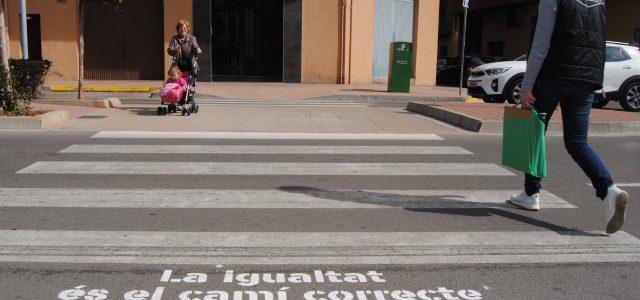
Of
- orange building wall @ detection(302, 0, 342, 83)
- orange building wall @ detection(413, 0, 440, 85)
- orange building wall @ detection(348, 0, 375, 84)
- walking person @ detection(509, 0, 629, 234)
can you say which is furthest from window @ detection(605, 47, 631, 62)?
walking person @ detection(509, 0, 629, 234)

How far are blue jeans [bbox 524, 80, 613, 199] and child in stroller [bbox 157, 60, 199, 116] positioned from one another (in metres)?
8.19

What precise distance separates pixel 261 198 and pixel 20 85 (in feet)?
20.9

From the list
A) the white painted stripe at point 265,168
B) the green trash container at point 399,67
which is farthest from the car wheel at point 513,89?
the white painted stripe at point 265,168

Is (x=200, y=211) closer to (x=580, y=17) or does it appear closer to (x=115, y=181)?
(x=115, y=181)

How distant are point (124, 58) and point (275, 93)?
713cm

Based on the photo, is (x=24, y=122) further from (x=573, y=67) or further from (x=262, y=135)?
(x=573, y=67)

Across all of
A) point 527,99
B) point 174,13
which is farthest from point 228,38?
point 527,99

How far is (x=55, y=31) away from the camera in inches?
898

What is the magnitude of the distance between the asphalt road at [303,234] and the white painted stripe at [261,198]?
0.02m

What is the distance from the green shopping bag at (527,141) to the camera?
16.6 ft

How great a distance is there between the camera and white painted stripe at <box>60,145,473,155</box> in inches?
328

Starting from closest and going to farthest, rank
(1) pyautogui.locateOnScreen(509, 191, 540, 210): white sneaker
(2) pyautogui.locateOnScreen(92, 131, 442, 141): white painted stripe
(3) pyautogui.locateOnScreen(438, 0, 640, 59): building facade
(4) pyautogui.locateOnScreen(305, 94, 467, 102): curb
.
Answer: (1) pyautogui.locateOnScreen(509, 191, 540, 210): white sneaker
(2) pyautogui.locateOnScreen(92, 131, 442, 141): white painted stripe
(4) pyautogui.locateOnScreen(305, 94, 467, 102): curb
(3) pyautogui.locateOnScreen(438, 0, 640, 59): building facade

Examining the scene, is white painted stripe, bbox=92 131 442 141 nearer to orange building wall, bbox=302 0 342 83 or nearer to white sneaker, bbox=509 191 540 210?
white sneaker, bbox=509 191 540 210

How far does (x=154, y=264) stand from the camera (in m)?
4.07
